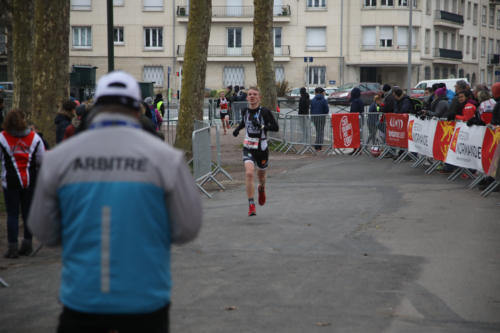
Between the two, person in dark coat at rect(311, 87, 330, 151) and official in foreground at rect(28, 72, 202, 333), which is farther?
person in dark coat at rect(311, 87, 330, 151)

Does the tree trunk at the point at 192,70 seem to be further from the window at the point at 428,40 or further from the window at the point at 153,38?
the window at the point at 428,40

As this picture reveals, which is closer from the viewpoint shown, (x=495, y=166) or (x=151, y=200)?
(x=151, y=200)

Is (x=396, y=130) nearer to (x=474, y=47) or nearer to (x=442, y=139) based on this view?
(x=442, y=139)

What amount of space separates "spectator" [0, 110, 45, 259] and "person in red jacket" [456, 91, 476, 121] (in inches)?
381

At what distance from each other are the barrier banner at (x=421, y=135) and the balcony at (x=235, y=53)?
46.6 m

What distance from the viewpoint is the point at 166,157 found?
10.5 feet

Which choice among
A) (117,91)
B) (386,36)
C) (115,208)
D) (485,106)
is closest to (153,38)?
(386,36)

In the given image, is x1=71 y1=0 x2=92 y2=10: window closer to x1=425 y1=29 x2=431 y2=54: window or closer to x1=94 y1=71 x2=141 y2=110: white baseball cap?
x1=425 y1=29 x2=431 y2=54: window

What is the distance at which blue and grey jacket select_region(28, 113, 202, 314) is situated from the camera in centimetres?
314

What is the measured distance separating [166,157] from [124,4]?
63.4m

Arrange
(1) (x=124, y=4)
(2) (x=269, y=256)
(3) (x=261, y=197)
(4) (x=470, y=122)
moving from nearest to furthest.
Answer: (2) (x=269, y=256) < (3) (x=261, y=197) < (4) (x=470, y=122) < (1) (x=124, y=4)

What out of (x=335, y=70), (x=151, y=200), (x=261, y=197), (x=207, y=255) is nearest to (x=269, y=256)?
(x=207, y=255)

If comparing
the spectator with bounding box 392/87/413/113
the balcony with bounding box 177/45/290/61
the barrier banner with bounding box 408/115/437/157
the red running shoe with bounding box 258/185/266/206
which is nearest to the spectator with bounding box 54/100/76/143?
the red running shoe with bounding box 258/185/266/206

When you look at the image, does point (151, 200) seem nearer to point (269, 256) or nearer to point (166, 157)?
point (166, 157)
